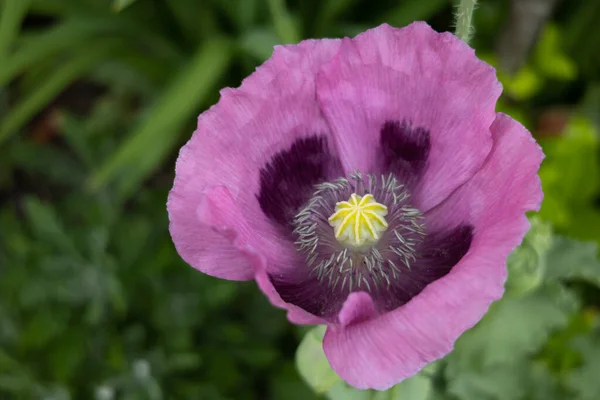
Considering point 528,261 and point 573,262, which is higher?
point 528,261

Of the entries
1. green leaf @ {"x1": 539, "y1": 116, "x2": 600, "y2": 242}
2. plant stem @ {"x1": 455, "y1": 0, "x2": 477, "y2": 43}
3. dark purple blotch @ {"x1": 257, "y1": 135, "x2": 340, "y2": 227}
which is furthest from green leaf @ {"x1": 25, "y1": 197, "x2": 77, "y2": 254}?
green leaf @ {"x1": 539, "y1": 116, "x2": 600, "y2": 242}

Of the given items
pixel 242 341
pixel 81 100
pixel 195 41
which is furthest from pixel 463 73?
pixel 81 100

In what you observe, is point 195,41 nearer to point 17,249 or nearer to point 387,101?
point 17,249

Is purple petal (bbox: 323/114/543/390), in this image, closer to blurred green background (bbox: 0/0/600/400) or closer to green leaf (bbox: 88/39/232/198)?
blurred green background (bbox: 0/0/600/400)

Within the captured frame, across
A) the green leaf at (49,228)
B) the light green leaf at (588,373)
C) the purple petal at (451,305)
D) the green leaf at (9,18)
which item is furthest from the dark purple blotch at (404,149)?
the green leaf at (9,18)

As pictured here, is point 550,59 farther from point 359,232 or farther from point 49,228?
point 49,228

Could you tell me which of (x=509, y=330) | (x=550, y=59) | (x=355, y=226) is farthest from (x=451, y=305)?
(x=550, y=59)
